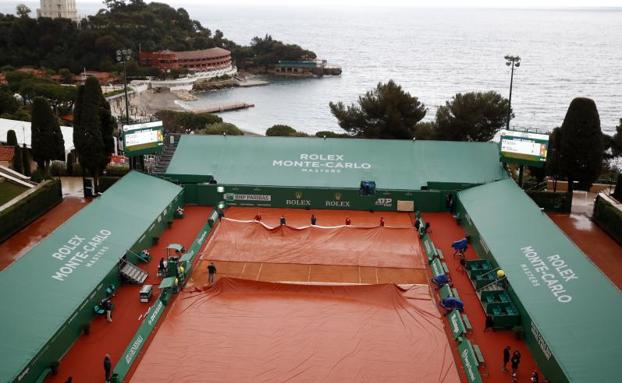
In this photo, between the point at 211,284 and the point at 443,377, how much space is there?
11825 millimetres

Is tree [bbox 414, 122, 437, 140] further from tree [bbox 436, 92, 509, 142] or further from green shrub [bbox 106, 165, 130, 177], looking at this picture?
green shrub [bbox 106, 165, 130, 177]

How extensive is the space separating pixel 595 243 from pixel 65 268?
1142 inches

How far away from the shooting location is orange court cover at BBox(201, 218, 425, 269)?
103 feet

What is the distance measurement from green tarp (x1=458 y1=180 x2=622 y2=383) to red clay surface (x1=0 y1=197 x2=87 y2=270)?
25347mm

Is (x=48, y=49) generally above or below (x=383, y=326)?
above

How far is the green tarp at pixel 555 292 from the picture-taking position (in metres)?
20.3

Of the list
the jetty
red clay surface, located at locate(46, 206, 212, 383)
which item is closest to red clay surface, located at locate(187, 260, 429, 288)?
red clay surface, located at locate(46, 206, 212, 383)

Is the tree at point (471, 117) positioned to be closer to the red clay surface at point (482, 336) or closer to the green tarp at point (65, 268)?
the red clay surface at point (482, 336)

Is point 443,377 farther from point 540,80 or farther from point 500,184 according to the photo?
point 540,80

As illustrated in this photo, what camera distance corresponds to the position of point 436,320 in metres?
25.3

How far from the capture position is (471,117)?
52.8 metres

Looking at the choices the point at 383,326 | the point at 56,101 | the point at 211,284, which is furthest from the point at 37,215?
the point at 56,101

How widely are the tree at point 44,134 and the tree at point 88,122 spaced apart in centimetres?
308

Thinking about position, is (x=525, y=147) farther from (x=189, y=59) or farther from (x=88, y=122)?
(x=189, y=59)
